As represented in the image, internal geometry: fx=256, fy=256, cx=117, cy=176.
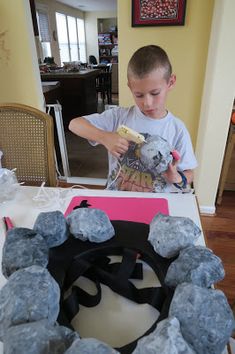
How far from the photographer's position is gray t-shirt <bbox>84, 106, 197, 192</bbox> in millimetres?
992

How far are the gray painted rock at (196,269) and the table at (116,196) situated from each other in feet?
0.29

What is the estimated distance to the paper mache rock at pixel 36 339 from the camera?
344 millimetres

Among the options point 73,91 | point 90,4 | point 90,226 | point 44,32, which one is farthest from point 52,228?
point 90,4

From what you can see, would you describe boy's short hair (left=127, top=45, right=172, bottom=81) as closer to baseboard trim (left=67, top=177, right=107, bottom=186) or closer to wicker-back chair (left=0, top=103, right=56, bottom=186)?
wicker-back chair (left=0, top=103, right=56, bottom=186)

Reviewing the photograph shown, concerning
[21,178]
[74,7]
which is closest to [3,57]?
[21,178]

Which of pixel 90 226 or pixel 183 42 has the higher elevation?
pixel 183 42

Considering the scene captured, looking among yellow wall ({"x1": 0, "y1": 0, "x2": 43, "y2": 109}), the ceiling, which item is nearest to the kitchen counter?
yellow wall ({"x1": 0, "y1": 0, "x2": 43, "y2": 109})

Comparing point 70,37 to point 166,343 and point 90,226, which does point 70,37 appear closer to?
point 90,226

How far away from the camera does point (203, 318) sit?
372 millimetres

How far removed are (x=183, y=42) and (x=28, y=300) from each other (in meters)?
1.69

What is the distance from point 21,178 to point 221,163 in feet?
4.07

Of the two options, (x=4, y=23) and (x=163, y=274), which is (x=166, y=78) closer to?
(x=163, y=274)

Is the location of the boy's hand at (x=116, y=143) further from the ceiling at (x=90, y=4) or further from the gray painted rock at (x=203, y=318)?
the ceiling at (x=90, y=4)

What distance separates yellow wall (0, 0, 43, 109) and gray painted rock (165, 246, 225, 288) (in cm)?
183
